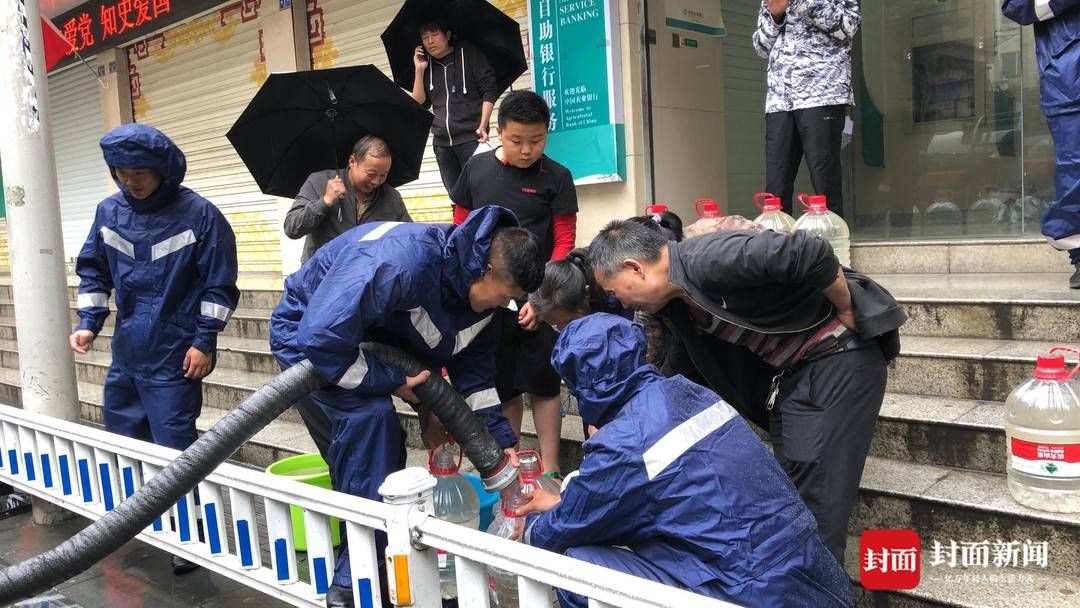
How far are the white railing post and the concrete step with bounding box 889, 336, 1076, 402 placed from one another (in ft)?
7.93

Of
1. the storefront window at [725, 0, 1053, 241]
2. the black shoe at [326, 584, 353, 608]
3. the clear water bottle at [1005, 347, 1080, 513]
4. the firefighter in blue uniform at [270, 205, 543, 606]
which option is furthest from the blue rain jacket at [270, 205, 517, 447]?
the storefront window at [725, 0, 1053, 241]

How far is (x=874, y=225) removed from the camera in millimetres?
6484

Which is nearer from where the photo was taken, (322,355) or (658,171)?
(322,355)

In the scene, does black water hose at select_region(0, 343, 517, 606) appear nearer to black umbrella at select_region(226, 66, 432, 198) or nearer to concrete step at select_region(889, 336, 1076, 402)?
black umbrella at select_region(226, 66, 432, 198)

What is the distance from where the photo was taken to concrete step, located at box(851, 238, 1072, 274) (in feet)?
15.8

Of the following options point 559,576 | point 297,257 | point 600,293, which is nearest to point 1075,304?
point 600,293

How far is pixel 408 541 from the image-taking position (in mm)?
2162

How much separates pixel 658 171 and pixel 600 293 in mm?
3052

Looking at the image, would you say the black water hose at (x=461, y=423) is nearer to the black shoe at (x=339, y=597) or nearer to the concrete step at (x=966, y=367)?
the black shoe at (x=339, y=597)

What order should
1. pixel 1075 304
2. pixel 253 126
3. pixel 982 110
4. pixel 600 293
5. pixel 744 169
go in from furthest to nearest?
pixel 744 169 < pixel 982 110 < pixel 253 126 < pixel 1075 304 < pixel 600 293

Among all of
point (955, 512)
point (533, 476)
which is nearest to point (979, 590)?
point (955, 512)

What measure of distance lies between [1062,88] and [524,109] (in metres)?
2.44

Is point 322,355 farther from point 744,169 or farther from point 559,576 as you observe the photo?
point 744,169

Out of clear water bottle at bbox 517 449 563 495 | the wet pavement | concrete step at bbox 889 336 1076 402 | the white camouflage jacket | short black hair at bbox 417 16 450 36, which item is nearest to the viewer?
clear water bottle at bbox 517 449 563 495
